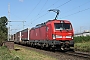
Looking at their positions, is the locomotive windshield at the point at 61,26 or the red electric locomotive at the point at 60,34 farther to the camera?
the locomotive windshield at the point at 61,26

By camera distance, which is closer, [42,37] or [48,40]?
[48,40]

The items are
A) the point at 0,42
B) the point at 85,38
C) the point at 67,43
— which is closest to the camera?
the point at 67,43

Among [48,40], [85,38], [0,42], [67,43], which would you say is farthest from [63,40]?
[85,38]

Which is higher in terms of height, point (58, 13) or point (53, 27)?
point (58, 13)

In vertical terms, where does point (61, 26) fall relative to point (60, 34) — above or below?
above

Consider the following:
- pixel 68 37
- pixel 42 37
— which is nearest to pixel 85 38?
pixel 42 37

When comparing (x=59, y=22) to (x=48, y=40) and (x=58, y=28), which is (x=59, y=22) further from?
(x=48, y=40)

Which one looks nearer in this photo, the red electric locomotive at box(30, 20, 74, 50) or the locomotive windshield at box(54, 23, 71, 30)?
the red electric locomotive at box(30, 20, 74, 50)

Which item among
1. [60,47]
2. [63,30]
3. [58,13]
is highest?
[58,13]

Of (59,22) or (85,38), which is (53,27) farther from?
(85,38)

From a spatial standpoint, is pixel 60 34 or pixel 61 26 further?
pixel 61 26

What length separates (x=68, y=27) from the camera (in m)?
21.1

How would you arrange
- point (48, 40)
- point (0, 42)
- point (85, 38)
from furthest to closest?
point (85, 38), point (0, 42), point (48, 40)

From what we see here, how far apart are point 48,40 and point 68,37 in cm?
229
